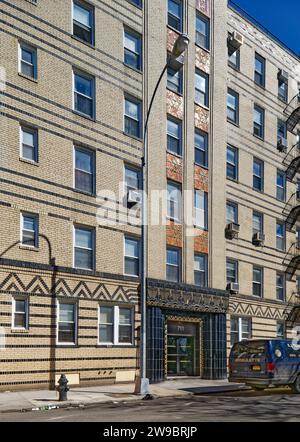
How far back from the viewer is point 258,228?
37188 mm

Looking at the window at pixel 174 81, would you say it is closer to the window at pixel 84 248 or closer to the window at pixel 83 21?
the window at pixel 83 21

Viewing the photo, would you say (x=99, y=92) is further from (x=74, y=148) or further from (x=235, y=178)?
(x=235, y=178)

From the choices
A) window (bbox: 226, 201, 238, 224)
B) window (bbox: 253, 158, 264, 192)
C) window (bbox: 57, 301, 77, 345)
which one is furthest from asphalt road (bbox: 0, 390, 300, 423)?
window (bbox: 253, 158, 264, 192)

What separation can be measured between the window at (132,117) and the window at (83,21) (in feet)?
10.4

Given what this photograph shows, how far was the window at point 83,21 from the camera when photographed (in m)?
26.5

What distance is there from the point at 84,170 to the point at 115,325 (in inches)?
249

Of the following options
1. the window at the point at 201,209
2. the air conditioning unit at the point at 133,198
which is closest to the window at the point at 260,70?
the window at the point at 201,209

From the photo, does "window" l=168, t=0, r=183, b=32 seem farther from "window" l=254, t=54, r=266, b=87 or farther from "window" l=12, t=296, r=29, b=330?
"window" l=12, t=296, r=29, b=330

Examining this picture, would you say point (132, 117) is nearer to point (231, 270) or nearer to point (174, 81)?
point (174, 81)

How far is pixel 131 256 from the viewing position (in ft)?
91.8

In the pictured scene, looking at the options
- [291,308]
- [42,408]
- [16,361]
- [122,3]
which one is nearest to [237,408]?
[42,408]

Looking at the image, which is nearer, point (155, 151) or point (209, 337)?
point (155, 151)

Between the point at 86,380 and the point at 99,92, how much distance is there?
11379mm

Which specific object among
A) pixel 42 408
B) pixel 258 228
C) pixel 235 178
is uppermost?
pixel 235 178
